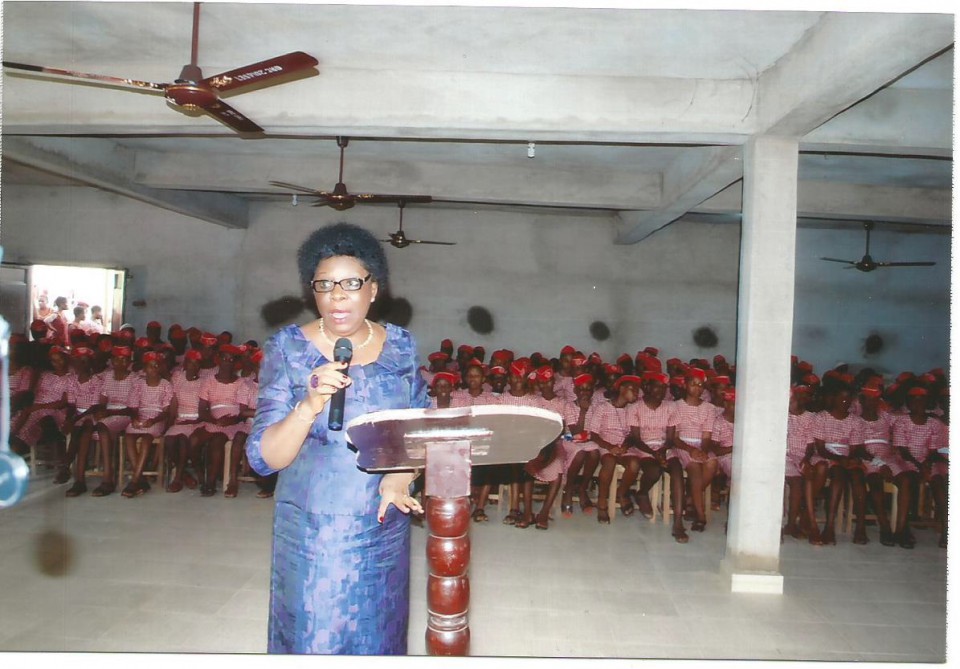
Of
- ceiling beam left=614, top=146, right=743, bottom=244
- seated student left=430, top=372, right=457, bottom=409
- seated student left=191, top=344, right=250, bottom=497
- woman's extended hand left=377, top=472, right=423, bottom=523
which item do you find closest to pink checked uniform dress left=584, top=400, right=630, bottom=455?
seated student left=430, top=372, right=457, bottom=409

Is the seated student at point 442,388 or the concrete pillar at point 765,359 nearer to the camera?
the concrete pillar at point 765,359

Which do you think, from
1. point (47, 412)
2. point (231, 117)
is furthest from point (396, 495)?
point (47, 412)

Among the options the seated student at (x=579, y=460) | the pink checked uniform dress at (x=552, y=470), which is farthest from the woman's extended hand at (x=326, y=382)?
the seated student at (x=579, y=460)

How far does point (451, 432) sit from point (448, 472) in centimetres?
11

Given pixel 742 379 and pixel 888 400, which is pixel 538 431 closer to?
pixel 742 379

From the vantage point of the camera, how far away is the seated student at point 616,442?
520 cm

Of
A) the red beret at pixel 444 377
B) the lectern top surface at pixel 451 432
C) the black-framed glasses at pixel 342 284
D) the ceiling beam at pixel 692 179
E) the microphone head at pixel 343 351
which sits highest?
the ceiling beam at pixel 692 179

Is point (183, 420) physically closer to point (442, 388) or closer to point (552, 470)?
point (442, 388)

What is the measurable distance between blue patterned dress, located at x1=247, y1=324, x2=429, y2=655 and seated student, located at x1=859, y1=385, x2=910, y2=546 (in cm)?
454

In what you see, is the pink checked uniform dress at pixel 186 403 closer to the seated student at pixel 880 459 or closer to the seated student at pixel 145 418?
the seated student at pixel 145 418

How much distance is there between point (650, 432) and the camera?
5.38 metres

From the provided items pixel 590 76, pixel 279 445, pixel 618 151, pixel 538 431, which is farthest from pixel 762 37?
pixel 279 445

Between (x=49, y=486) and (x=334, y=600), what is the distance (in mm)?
4890

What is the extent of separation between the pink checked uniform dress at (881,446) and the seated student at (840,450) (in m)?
0.08
